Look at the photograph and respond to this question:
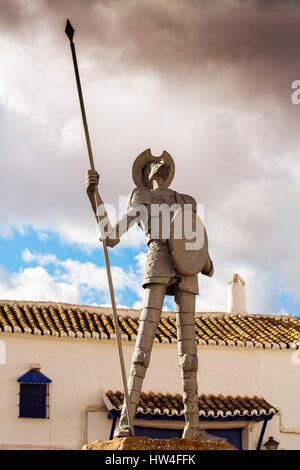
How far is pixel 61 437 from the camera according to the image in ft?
64.7

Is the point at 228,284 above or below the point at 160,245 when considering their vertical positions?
above

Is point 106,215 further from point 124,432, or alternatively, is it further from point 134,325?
point 134,325

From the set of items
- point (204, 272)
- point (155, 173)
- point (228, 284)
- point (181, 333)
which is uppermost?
point (228, 284)

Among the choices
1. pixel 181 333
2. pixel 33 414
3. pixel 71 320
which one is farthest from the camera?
pixel 71 320

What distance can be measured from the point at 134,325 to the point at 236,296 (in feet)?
14.3

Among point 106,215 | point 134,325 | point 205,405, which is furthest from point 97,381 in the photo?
point 106,215

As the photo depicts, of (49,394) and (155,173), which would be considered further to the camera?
(49,394)

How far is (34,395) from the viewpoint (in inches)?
780

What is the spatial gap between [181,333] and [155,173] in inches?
72.2

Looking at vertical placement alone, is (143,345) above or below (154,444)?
above

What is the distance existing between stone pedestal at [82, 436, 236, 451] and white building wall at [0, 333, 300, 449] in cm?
1087

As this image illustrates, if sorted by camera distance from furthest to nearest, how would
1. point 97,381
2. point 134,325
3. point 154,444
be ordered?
point 134,325 → point 97,381 → point 154,444
